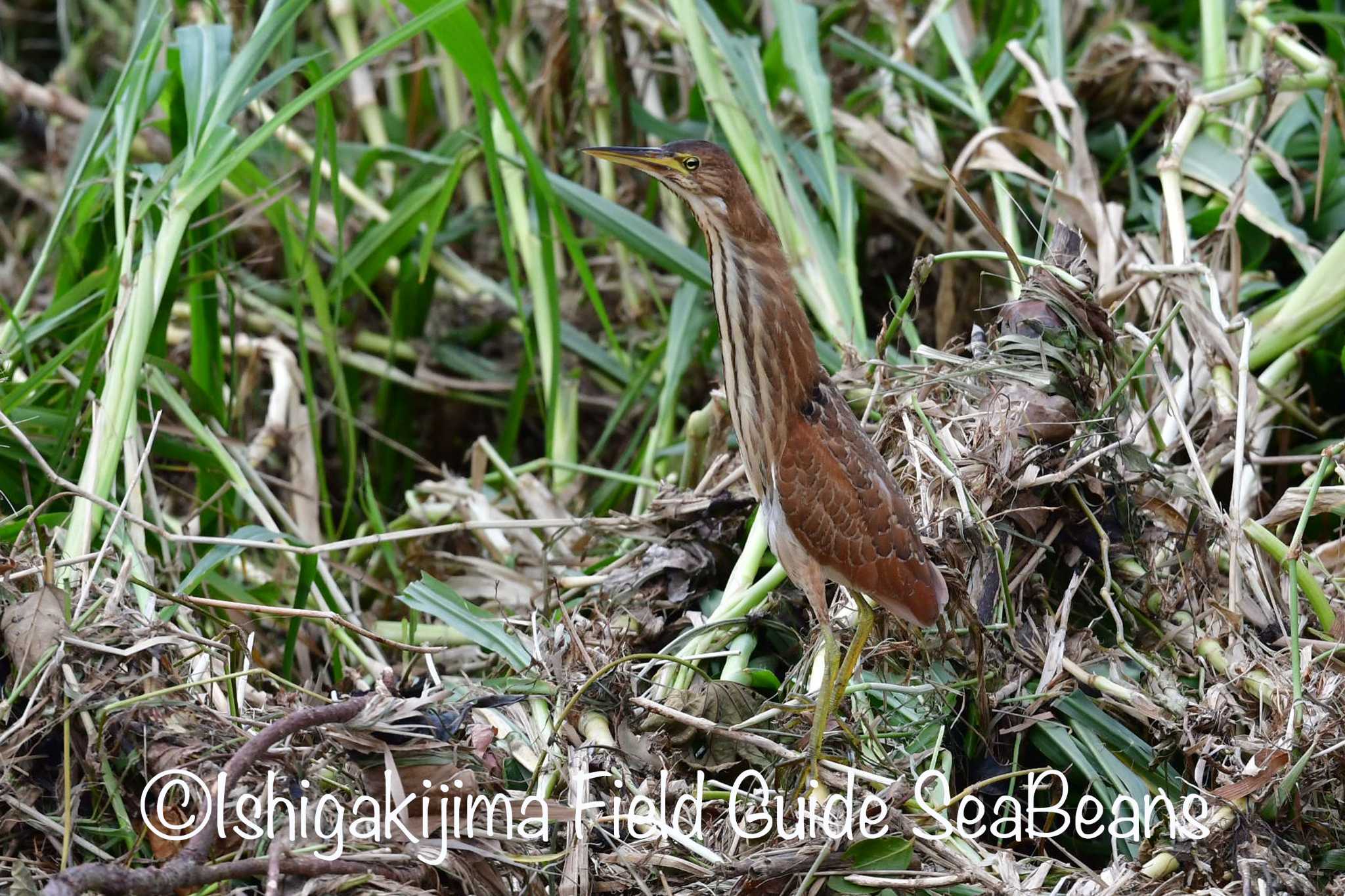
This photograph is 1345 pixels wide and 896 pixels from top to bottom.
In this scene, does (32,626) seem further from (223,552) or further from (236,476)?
(236,476)

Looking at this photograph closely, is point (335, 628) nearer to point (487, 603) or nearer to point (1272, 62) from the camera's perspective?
point (487, 603)

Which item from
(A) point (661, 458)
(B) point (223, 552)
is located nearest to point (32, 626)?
(B) point (223, 552)

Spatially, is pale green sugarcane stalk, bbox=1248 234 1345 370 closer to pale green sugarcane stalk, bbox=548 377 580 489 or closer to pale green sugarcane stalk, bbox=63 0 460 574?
pale green sugarcane stalk, bbox=548 377 580 489

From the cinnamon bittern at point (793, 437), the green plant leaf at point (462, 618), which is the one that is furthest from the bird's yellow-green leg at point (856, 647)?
the green plant leaf at point (462, 618)

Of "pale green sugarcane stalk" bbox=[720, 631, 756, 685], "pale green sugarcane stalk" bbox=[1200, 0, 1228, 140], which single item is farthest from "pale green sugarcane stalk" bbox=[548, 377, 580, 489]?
"pale green sugarcane stalk" bbox=[1200, 0, 1228, 140]

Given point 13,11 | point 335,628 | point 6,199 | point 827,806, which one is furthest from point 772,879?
point 13,11
